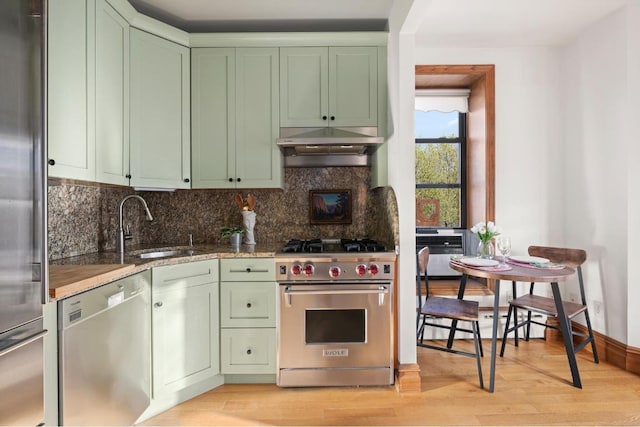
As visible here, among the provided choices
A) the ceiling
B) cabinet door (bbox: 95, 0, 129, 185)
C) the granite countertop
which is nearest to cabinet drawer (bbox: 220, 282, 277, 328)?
the granite countertop

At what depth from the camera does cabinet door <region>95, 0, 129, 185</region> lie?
2.08m

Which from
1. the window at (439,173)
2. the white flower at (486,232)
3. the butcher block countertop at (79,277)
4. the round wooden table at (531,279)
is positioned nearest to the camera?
the butcher block countertop at (79,277)

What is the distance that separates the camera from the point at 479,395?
7.57 ft

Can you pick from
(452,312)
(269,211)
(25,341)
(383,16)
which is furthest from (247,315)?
(383,16)

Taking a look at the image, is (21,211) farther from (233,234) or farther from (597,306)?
(597,306)

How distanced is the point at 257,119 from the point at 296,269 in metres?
1.22

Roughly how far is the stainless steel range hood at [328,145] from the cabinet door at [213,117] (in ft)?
1.47

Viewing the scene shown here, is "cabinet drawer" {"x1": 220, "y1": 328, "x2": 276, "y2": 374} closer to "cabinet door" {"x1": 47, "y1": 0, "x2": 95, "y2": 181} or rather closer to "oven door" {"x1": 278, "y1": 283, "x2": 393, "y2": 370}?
"oven door" {"x1": 278, "y1": 283, "x2": 393, "y2": 370}

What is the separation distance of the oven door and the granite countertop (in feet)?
1.37

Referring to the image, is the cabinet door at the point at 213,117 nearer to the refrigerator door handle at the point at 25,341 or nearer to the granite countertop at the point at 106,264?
the granite countertop at the point at 106,264

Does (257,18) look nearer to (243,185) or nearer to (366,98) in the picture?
(366,98)

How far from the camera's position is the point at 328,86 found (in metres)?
2.72

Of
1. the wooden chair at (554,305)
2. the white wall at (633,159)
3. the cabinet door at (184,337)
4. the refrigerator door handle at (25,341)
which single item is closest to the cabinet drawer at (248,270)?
the cabinet door at (184,337)

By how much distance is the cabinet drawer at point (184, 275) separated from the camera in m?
2.10
